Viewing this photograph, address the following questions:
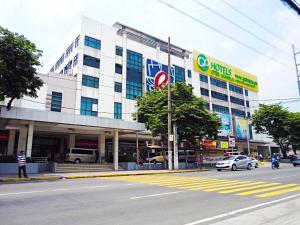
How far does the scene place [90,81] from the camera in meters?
36.8

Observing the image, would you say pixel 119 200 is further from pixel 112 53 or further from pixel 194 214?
pixel 112 53

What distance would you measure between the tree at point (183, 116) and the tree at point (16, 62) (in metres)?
14.6

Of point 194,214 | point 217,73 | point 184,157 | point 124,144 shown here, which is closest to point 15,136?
point 124,144

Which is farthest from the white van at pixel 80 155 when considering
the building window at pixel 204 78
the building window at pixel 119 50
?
the building window at pixel 204 78

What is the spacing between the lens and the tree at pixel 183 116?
28.6m

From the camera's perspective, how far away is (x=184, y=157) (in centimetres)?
3466

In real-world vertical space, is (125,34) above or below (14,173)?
above

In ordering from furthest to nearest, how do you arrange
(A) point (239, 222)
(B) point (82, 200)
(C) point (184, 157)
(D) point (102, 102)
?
(D) point (102, 102), (C) point (184, 157), (B) point (82, 200), (A) point (239, 222)

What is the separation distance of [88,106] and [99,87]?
3.25m

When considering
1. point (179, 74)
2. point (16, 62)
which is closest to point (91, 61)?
point (179, 74)

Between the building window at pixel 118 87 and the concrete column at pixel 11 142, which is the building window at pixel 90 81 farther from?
the concrete column at pixel 11 142

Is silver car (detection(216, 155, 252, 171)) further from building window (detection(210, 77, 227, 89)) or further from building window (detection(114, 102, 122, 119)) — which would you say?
building window (detection(210, 77, 227, 89))

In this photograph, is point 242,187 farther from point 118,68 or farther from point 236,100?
point 236,100

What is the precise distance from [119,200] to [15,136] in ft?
89.5
